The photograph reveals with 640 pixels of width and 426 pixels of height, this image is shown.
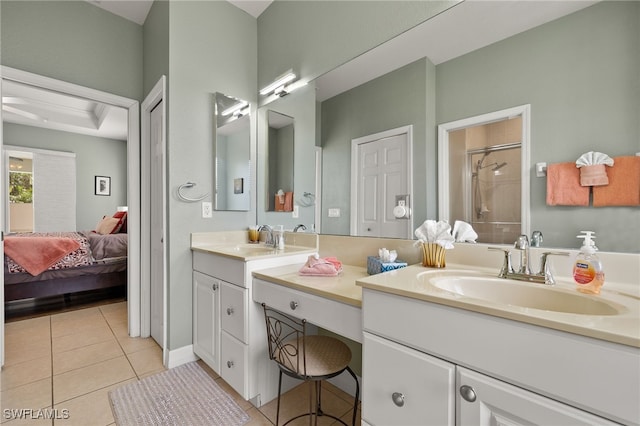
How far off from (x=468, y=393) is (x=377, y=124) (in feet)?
4.35

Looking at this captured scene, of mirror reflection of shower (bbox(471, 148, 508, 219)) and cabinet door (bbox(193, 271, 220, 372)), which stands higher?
mirror reflection of shower (bbox(471, 148, 508, 219))

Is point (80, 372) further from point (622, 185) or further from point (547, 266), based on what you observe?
point (622, 185)

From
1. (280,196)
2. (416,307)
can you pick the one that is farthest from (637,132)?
(280,196)

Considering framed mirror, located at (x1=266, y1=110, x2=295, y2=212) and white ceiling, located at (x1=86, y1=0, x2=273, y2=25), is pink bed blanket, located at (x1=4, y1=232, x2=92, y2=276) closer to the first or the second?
white ceiling, located at (x1=86, y1=0, x2=273, y2=25)

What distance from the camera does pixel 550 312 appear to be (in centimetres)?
70

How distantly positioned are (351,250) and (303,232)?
0.48 metres

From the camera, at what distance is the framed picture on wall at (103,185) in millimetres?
5949

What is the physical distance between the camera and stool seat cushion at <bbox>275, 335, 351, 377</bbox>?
1257mm

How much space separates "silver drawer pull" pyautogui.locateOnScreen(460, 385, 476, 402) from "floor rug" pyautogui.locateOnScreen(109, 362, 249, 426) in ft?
4.10

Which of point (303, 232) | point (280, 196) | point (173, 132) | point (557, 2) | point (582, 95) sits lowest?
point (303, 232)

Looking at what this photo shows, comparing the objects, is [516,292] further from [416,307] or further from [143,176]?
[143,176]

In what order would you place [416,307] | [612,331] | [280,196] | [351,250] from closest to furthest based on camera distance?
[612,331], [416,307], [351,250], [280,196]

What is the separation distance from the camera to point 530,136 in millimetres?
1096

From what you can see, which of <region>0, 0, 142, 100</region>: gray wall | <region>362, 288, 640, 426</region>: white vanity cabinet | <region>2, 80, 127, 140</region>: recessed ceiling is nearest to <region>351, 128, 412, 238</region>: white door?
<region>362, 288, 640, 426</region>: white vanity cabinet
